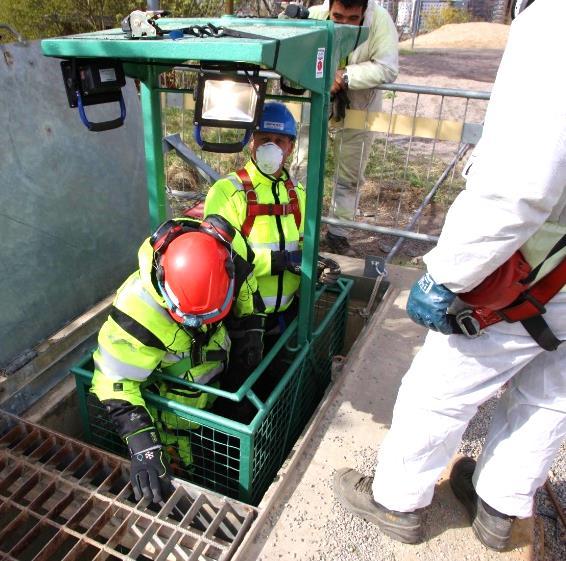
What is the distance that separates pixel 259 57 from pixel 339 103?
2675 mm

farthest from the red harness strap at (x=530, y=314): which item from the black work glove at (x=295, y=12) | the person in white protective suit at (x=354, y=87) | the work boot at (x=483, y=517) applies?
the person in white protective suit at (x=354, y=87)

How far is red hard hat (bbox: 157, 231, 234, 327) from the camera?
218 centimetres

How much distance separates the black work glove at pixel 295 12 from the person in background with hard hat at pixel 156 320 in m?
1.10

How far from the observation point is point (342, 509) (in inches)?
91.9

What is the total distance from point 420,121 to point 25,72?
2681mm

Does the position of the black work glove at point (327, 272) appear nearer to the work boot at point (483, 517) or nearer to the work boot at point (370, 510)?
the work boot at point (370, 510)

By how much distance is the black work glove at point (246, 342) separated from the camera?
2953 millimetres

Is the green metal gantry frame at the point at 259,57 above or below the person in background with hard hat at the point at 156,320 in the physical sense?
above

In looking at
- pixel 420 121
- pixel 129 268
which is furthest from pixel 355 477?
pixel 420 121

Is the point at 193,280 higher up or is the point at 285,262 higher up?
the point at 193,280

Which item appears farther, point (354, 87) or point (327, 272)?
point (354, 87)

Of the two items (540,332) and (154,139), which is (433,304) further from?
(154,139)

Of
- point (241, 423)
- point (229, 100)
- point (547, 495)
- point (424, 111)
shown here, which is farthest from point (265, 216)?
point (424, 111)

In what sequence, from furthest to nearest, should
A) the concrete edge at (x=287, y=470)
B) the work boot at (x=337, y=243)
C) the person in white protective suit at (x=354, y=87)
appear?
the work boot at (x=337, y=243)
the person in white protective suit at (x=354, y=87)
the concrete edge at (x=287, y=470)
